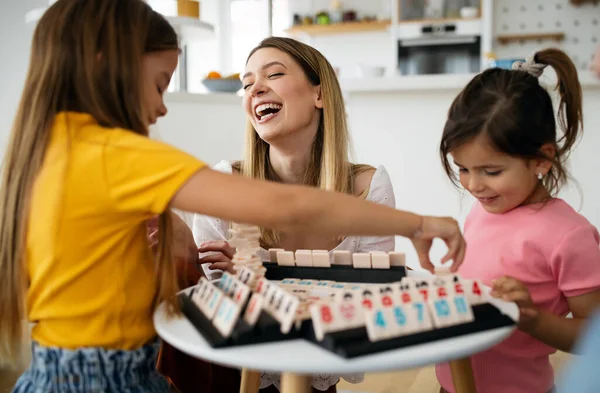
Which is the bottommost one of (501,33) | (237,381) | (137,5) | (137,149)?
(237,381)

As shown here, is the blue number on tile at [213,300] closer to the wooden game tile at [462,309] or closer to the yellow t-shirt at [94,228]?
the yellow t-shirt at [94,228]

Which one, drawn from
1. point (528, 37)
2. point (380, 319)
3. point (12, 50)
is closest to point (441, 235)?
point (380, 319)

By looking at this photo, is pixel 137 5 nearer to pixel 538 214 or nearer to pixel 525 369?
pixel 538 214

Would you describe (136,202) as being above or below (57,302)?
above

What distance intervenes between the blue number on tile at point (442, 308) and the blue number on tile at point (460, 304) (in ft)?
0.06

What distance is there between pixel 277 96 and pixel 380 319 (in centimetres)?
90

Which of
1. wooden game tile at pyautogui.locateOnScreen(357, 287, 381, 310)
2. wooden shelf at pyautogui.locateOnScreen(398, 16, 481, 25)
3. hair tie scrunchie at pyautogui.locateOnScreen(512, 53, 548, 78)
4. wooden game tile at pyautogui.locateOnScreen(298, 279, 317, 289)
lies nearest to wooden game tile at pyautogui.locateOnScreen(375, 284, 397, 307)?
wooden game tile at pyautogui.locateOnScreen(357, 287, 381, 310)

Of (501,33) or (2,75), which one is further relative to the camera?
(501,33)

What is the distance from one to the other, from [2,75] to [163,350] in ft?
8.47

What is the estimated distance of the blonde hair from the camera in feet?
4.99

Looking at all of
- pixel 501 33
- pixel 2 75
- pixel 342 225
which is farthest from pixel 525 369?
pixel 501 33

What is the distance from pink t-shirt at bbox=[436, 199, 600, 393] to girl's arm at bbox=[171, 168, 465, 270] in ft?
1.29

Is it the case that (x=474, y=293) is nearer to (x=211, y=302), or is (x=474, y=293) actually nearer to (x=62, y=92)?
(x=211, y=302)

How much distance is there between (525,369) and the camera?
1135mm
